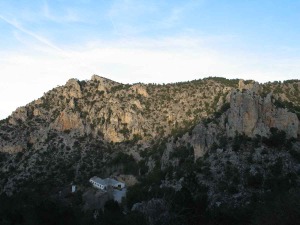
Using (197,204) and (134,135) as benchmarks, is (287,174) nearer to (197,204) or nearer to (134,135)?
(197,204)

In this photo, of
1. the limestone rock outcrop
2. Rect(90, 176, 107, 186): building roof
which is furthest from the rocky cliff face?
the limestone rock outcrop

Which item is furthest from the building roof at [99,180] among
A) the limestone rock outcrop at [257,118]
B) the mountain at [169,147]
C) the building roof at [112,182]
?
the limestone rock outcrop at [257,118]

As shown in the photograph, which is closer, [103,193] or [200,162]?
[200,162]

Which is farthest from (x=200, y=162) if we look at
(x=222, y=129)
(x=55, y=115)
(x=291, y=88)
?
(x=55, y=115)

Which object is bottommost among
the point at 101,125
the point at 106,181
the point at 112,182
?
the point at 112,182

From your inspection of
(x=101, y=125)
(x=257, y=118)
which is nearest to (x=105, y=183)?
(x=101, y=125)

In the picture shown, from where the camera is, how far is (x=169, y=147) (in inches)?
3332

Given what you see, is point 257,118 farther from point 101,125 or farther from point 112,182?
point 101,125

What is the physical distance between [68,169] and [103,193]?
27070 mm

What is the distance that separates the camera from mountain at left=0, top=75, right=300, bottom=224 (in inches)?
1834

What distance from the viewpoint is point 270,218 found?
1260 inches

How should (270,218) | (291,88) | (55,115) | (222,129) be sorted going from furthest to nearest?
1. (55,115)
2. (291,88)
3. (222,129)
4. (270,218)

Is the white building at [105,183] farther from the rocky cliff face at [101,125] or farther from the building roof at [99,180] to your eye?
the rocky cliff face at [101,125]

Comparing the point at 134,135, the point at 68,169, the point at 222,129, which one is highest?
the point at 222,129
